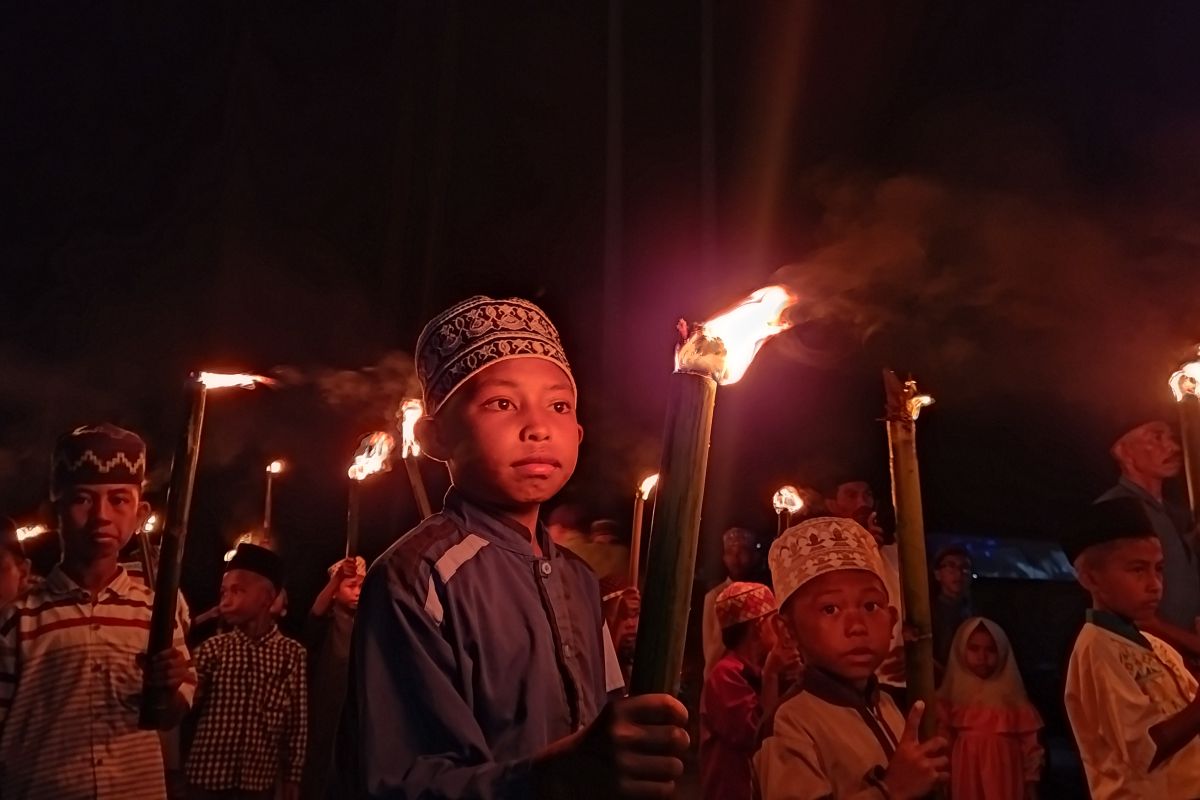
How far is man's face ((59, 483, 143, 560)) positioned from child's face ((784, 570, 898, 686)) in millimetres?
2834

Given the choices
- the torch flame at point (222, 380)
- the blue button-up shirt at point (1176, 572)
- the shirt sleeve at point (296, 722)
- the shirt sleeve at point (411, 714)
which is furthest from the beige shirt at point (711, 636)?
the shirt sleeve at point (411, 714)

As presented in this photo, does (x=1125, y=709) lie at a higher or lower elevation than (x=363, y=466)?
lower

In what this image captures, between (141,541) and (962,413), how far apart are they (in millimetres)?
6592

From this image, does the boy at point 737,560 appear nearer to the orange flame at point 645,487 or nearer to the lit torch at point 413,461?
the orange flame at point 645,487

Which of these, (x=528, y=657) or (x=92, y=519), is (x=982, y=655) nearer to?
(x=528, y=657)

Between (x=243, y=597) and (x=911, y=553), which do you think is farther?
(x=243, y=597)

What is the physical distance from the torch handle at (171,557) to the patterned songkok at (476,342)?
186 cm

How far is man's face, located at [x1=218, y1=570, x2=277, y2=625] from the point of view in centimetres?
603

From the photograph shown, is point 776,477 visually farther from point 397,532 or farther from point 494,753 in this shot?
point 494,753

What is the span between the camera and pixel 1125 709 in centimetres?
394

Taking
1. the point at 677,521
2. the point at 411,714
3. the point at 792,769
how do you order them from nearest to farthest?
the point at 677,521, the point at 411,714, the point at 792,769

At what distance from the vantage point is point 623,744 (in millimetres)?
1442

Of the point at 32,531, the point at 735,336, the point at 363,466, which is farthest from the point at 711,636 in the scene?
the point at 32,531

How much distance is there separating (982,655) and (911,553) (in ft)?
10.9
